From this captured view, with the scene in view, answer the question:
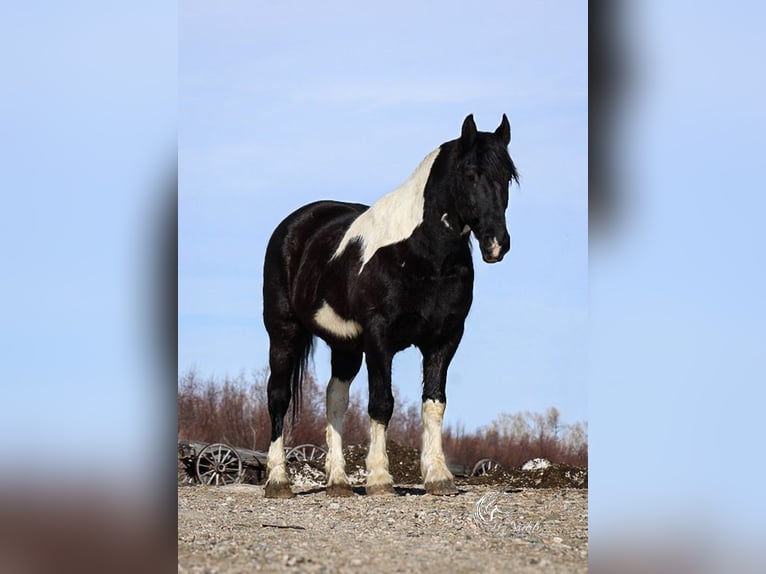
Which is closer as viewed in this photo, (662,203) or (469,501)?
(662,203)

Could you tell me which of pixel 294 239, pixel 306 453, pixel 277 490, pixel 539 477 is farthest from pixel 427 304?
pixel 306 453

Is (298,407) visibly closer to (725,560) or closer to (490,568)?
(490,568)

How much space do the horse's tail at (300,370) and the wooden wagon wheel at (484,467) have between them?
4.80ft

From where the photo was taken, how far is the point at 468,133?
6.32 metres

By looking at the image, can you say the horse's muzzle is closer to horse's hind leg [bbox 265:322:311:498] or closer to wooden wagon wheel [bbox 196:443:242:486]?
horse's hind leg [bbox 265:322:311:498]

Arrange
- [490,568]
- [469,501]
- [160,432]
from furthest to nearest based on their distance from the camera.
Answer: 1. [469,501]
2. [490,568]
3. [160,432]

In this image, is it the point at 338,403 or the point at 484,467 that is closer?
the point at 338,403

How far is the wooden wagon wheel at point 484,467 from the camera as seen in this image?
26.6ft

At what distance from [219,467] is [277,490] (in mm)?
2293

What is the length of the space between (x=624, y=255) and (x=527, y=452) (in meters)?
4.04

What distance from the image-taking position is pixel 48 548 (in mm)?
3184

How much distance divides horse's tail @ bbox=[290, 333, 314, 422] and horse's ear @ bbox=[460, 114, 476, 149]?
2.08 metres

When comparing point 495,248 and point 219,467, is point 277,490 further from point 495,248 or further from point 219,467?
point 495,248

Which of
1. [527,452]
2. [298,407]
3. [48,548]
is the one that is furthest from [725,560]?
[298,407]
